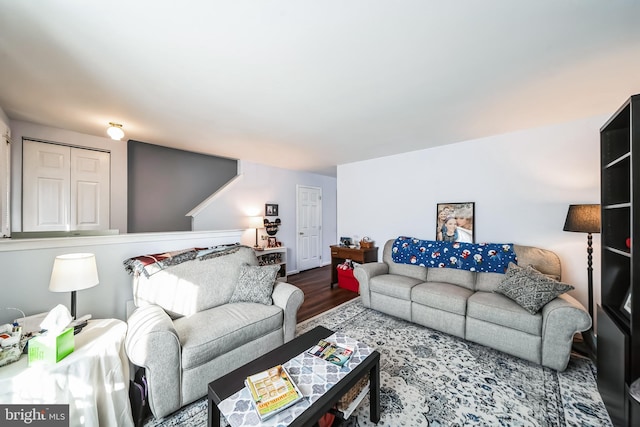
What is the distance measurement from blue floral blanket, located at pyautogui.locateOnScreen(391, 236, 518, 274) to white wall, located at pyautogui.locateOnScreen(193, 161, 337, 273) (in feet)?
8.15

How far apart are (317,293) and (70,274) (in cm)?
304

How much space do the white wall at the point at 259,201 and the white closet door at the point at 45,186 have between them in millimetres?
1545

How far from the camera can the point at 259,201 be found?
4742 mm

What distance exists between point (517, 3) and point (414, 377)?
249 centimetres

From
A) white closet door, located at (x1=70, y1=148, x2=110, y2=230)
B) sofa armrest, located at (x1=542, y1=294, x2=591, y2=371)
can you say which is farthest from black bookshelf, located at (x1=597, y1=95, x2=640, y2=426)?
white closet door, located at (x1=70, y1=148, x2=110, y2=230)

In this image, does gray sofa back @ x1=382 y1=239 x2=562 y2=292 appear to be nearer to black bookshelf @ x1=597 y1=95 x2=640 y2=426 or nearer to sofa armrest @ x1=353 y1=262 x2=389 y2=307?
sofa armrest @ x1=353 y1=262 x2=389 y2=307

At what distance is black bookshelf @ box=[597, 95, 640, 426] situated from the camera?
1302mm

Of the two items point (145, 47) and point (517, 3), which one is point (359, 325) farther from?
point (145, 47)

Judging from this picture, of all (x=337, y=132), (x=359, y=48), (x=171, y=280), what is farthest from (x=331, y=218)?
(x=359, y=48)

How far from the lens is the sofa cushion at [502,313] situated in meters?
2.04

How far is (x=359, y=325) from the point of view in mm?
2785

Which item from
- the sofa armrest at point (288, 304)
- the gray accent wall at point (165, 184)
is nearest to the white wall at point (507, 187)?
the sofa armrest at point (288, 304)

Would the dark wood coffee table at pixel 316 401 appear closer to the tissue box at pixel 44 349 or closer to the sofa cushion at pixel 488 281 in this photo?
the tissue box at pixel 44 349

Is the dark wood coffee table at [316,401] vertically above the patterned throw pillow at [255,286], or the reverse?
the patterned throw pillow at [255,286]
